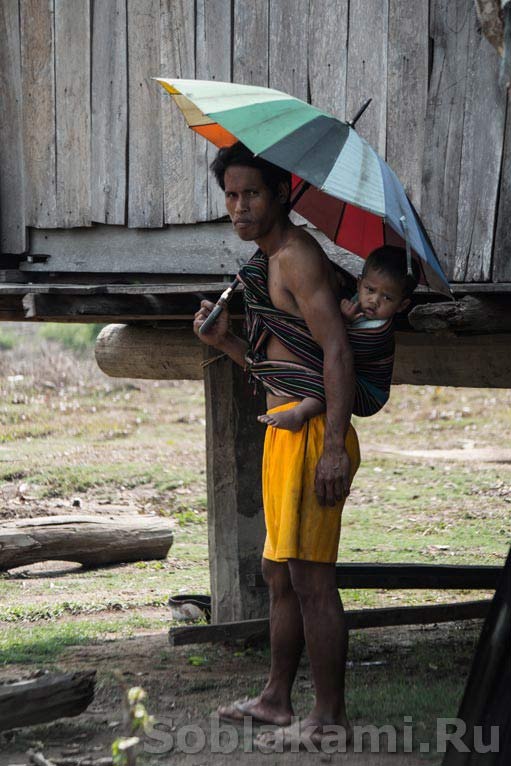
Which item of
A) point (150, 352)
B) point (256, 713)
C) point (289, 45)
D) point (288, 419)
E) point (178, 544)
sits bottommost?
point (178, 544)

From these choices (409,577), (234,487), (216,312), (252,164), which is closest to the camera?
(252,164)

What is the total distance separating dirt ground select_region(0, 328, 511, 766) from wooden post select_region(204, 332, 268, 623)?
40 cm

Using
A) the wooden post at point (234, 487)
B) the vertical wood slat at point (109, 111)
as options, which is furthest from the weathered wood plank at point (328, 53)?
the wooden post at point (234, 487)

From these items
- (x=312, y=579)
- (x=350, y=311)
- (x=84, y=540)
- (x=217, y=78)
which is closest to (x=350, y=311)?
(x=350, y=311)

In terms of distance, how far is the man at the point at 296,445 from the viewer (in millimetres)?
4082

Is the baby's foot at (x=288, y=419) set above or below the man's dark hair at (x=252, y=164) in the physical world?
below

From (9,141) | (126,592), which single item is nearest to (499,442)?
(126,592)

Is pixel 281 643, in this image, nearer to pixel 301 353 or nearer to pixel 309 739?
pixel 309 739

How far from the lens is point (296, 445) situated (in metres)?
4.18

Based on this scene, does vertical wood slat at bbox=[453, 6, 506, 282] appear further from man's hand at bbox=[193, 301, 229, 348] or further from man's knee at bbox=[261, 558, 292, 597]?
man's knee at bbox=[261, 558, 292, 597]

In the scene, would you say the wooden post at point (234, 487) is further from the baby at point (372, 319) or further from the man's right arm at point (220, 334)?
the baby at point (372, 319)

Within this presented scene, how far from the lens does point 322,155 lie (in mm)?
3928

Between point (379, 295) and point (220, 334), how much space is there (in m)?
0.73

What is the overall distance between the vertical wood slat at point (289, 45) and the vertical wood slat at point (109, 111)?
92cm
